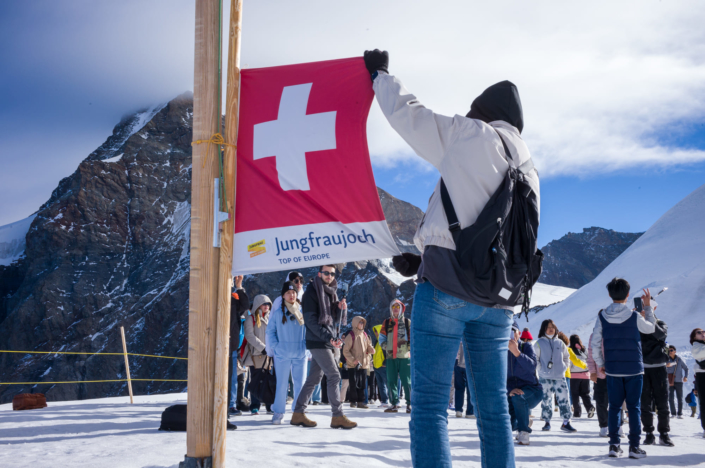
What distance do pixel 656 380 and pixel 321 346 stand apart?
3952 mm

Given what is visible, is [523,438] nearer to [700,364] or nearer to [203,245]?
[700,364]

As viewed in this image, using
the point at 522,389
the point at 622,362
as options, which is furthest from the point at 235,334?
the point at 622,362

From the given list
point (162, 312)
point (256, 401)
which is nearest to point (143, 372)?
point (162, 312)

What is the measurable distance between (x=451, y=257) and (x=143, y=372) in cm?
11485

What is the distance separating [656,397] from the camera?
592 centimetres

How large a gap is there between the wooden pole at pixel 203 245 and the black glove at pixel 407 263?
0.97 meters

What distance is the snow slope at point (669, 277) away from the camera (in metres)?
31.0

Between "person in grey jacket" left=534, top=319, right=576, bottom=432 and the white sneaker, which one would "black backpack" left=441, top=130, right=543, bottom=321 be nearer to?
the white sneaker

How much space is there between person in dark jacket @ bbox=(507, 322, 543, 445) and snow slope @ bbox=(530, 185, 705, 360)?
2159cm

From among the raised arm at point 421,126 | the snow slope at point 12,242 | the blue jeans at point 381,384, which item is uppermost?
the snow slope at point 12,242

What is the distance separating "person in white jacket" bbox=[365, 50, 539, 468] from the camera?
6.12 ft

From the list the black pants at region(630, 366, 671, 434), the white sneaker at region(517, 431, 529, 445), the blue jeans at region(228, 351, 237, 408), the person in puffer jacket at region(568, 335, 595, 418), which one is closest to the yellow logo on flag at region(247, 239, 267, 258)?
the white sneaker at region(517, 431, 529, 445)

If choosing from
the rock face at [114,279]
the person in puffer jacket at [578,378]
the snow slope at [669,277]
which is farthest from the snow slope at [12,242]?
the person in puffer jacket at [578,378]

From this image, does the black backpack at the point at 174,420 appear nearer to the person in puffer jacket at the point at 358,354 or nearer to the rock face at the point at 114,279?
the person in puffer jacket at the point at 358,354
